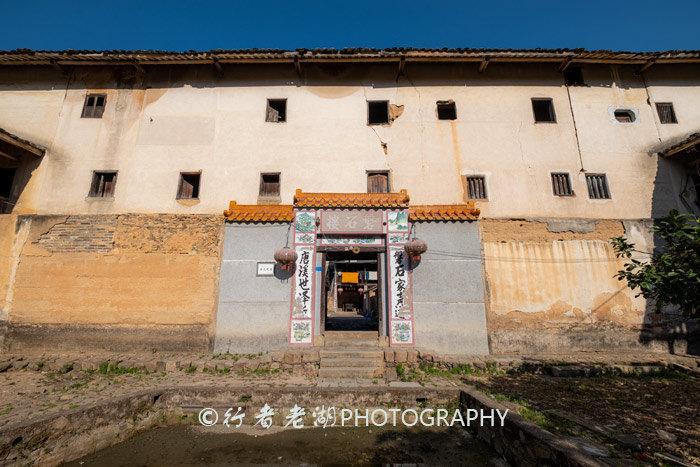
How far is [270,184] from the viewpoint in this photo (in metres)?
11.1

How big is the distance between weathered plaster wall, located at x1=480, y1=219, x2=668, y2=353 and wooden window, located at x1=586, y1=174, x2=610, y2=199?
3.56ft

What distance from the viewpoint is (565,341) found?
9.37m

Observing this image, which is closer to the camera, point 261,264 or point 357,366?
point 357,366

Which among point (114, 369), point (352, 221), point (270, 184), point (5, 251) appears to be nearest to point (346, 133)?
point (270, 184)

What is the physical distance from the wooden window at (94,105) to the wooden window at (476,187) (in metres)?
13.7

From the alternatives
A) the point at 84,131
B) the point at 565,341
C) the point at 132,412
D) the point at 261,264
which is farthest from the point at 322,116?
the point at 565,341

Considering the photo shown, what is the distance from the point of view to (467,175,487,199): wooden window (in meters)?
10.7

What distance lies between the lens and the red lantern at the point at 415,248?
29.8 feet

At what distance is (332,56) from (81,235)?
10509 mm

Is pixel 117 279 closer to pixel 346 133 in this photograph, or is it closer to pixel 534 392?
pixel 346 133

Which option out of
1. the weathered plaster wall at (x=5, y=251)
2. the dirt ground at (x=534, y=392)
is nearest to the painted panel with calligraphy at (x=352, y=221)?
the dirt ground at (x=534, y=392)

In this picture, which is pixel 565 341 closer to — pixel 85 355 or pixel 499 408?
pixel 499 408

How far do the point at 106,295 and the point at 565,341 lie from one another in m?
14.0

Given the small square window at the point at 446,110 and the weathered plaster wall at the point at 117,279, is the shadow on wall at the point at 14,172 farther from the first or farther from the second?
the small square window at the point at 446,110
